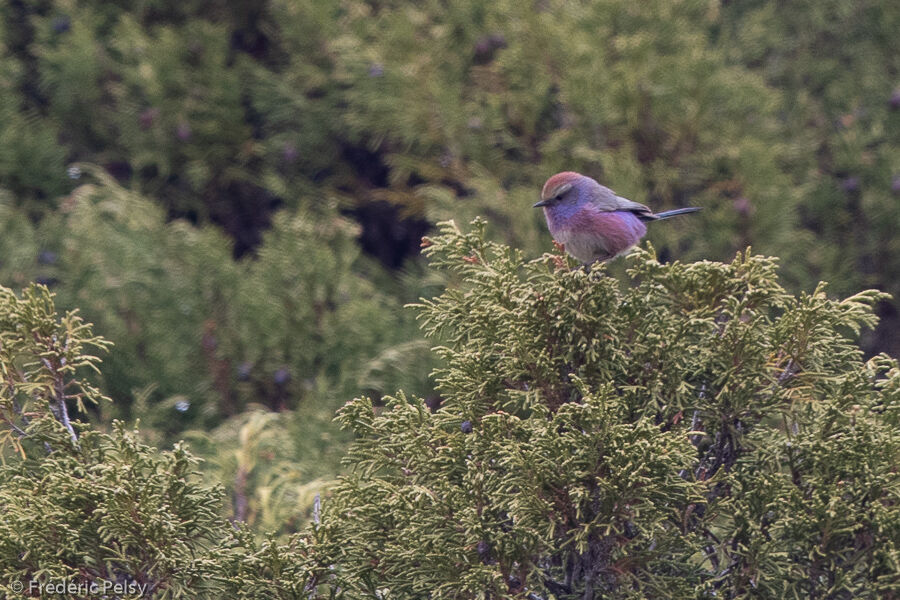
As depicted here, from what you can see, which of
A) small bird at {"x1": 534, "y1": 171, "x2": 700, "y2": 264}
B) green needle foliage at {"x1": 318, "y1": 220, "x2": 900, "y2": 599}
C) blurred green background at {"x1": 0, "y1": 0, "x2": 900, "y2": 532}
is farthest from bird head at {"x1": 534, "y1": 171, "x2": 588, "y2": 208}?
blurred green background at {"x1": 0, "y1": 0, "x2": 900, "y2": 532}

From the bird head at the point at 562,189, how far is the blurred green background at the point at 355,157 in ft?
5.82

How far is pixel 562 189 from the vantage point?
3730 mm

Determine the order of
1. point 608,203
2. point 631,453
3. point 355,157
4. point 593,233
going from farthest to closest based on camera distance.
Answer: point 355,157 → point 608,203 → point 593,233 → point 631,453

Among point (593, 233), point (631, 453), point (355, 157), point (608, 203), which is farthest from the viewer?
point (355, 157)

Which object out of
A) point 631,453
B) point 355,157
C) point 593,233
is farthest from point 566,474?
point 355,157

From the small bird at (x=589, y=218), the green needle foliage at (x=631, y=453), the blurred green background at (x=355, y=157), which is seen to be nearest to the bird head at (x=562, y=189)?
the small bird at (x=589, y=218)

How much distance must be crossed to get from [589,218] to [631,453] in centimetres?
143

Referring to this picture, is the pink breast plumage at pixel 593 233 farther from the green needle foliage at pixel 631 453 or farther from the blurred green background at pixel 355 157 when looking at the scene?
the blurred green background at pixel 355 157

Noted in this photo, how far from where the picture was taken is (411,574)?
95.7 inches

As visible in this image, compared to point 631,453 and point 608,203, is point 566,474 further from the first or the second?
point 608,203

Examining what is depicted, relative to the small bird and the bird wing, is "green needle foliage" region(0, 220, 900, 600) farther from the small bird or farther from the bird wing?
the bird wing

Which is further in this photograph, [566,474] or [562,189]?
[562,189]

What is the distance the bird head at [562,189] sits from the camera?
3711 mm

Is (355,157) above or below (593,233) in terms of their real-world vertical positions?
below
